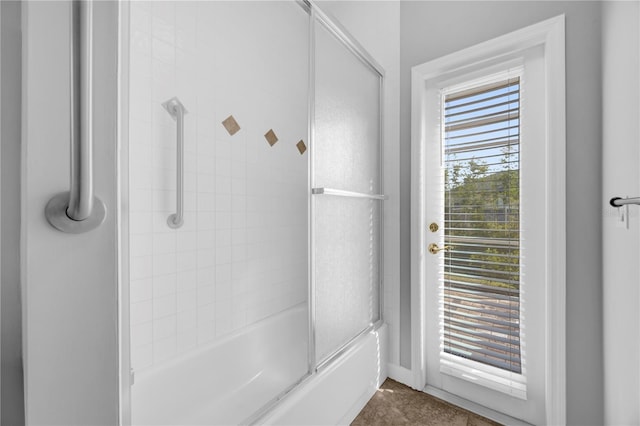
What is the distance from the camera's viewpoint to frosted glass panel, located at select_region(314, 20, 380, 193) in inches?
61.5

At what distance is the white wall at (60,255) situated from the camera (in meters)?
0.33

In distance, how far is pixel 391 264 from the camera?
6.81ft

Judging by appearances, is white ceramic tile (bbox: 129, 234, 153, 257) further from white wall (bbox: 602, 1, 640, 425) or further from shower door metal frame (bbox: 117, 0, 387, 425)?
white wall (bbox: 602, 1, 640, 425)

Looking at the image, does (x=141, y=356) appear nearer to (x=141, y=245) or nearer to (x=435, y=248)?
(x=141, y=245)

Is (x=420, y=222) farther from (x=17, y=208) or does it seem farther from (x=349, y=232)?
(x=17, y=208)

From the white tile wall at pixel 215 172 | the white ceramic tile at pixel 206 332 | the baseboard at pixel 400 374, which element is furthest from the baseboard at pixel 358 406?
the white ceramic tile at pixel 206 332

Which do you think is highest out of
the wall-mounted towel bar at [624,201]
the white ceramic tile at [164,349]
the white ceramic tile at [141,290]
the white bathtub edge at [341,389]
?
the wall-mounted towel bar at [624,201]

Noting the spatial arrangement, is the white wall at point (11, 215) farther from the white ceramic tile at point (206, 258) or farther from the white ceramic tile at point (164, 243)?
the white ceramic tile at point (206, 258)

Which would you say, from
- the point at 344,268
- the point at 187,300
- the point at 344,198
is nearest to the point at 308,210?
the point at 344,198

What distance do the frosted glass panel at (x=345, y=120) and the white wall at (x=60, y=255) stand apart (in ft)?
3.78

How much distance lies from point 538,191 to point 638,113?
2.15 ft

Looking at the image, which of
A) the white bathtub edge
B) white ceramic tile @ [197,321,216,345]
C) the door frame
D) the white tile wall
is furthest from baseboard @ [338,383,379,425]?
the door frame

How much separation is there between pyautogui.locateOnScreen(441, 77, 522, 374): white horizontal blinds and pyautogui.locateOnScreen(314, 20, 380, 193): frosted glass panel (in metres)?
0.45

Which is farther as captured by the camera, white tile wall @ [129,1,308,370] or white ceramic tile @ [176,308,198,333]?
white ceramic tile @ [176,308,198,333]
